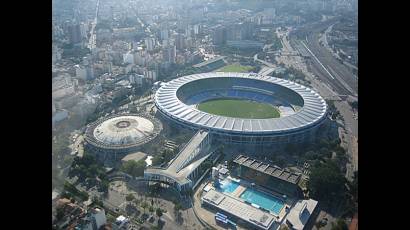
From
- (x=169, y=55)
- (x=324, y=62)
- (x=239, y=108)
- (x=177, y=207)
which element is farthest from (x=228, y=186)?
(x=324, y=62)

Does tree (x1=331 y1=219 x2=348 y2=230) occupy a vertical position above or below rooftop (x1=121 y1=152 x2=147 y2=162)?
below

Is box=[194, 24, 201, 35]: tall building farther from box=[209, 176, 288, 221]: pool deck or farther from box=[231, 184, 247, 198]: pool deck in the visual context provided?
box=[231, 184, 247, 198]: pool deck

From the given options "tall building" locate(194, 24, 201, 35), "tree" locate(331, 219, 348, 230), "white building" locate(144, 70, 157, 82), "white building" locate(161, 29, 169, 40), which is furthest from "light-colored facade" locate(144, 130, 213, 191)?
"tall building" locate(194, 24, 201, 35)

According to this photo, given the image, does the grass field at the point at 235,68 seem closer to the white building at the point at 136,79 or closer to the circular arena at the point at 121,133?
the white building at the point at 136,79

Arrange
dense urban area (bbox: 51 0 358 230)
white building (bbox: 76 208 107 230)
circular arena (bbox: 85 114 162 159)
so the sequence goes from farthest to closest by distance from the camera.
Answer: circular arena (bbox: 85 114 162 159)
dense urban area (bbox: 51 0 358 230)
white building (bbox: 76 208 107 230)

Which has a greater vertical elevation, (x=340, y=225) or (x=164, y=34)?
(x=164, y=34)

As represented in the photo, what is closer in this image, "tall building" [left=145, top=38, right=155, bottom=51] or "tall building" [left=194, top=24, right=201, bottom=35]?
"tall building" [left=145, top=38, right=155, bottom=51]

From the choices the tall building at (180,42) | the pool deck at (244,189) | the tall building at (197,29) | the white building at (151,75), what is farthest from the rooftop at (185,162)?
the tall building at (197,29)

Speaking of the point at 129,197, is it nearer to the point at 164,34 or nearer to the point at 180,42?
the point at 180,42
